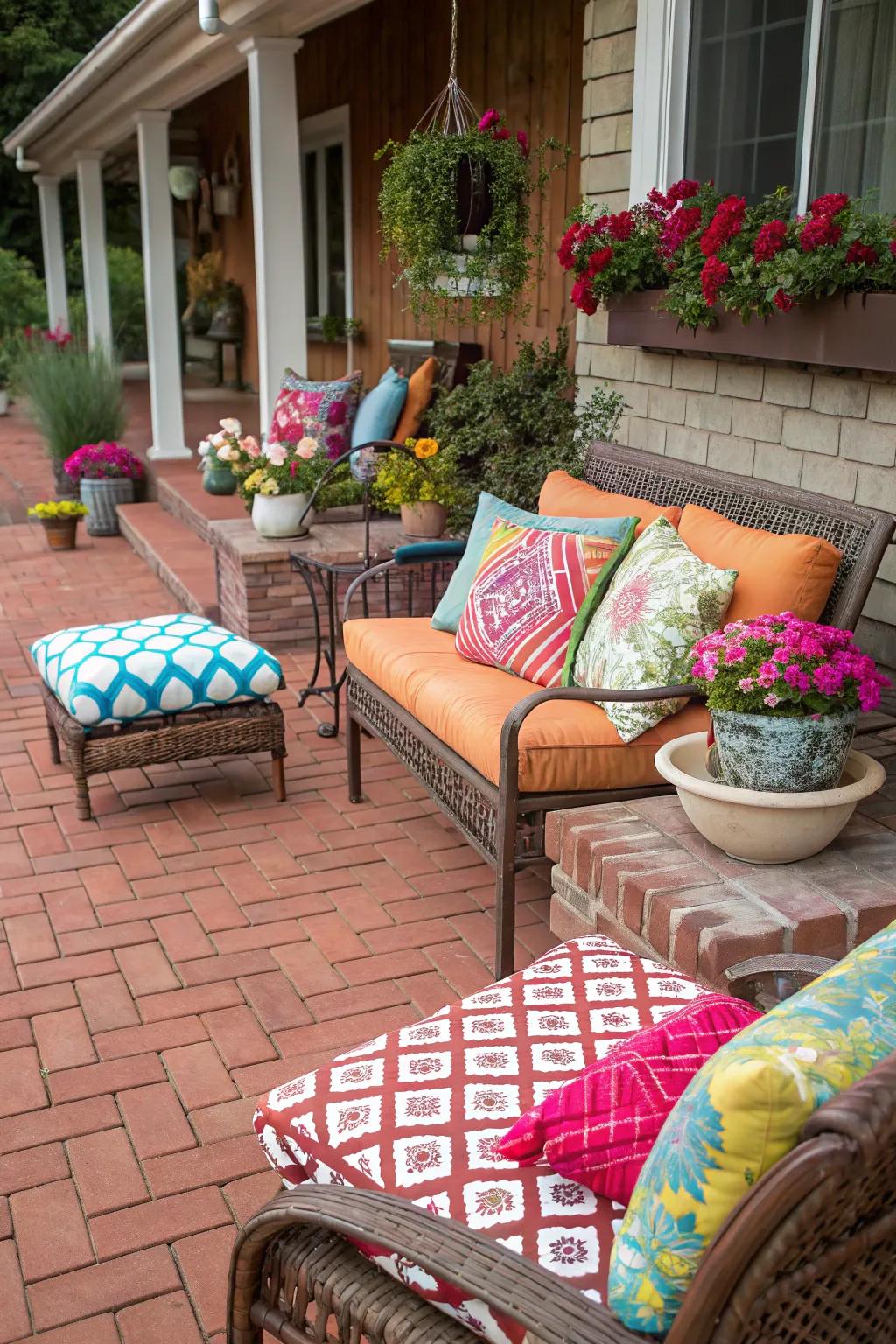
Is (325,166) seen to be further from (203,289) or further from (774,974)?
(774,974)

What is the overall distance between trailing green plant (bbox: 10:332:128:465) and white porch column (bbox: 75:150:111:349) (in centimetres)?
227

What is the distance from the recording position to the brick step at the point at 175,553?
6.26 m

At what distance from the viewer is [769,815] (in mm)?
2484

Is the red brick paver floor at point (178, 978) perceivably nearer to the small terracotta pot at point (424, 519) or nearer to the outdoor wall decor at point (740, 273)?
the small terracotta pot at point (424, 519)

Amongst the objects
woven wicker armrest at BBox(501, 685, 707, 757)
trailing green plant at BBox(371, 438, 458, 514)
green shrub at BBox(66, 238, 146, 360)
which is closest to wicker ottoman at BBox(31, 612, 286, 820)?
trailing green plant at BBox(371, 438, 458, 514)

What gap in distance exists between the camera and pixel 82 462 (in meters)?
8.47

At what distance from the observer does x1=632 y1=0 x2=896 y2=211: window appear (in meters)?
3.47

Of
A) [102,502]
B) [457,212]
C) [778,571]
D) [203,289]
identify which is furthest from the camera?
[203,289]

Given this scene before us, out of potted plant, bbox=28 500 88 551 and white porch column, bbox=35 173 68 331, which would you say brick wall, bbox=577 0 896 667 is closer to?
potted plant, bbox=28 500 88 551

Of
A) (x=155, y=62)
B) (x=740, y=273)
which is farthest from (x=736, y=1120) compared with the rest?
(x=155, y=62)

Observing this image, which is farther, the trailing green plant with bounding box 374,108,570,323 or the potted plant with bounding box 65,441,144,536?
the potted plant with bounding box 65,441,144,536

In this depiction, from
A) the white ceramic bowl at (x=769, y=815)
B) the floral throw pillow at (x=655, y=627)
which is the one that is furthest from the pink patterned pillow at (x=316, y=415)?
the white ceramic bowl at (x=769, y=815)

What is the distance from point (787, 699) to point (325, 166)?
7.52 metres

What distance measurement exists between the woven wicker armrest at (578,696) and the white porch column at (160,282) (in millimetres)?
6918
